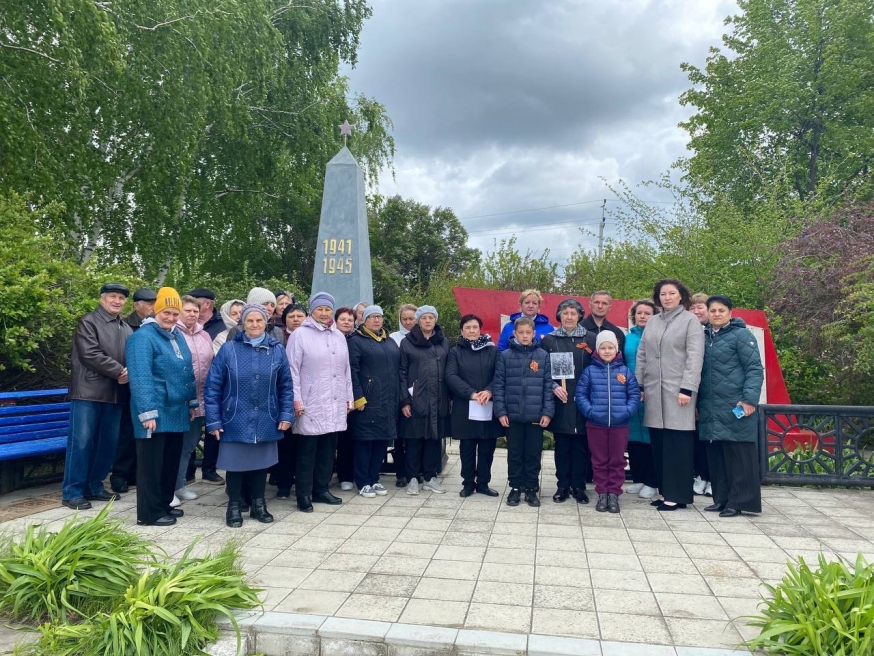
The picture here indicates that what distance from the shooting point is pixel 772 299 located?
938cm

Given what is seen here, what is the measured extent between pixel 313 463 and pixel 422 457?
3.96ft

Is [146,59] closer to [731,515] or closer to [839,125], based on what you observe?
[731,515]

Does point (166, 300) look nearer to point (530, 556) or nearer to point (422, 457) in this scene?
point (422, 457)

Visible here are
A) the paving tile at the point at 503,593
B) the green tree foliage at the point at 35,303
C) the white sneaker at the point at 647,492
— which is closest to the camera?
the paving tile at the point at 503,593

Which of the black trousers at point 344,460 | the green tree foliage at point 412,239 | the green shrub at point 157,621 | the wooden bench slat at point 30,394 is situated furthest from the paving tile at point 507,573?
the green tree foliage at point 412,239

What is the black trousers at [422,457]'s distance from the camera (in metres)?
6.07

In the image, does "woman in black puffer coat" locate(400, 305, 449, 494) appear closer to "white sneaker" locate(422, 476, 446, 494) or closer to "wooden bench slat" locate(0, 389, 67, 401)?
"white sneaker" locate(422, 476, 446, 494)

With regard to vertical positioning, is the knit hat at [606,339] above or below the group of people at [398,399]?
above

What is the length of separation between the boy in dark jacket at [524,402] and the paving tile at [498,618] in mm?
2360

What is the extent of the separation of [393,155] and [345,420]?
15534 mm

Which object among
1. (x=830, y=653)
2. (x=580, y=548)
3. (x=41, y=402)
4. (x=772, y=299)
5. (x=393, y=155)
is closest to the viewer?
(x=830, y=653)

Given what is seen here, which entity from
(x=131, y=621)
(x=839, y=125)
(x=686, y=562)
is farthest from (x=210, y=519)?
(x=839, y=125)

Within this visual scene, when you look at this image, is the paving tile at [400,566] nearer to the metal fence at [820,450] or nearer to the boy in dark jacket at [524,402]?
the boy in dark jacket at [524,402]

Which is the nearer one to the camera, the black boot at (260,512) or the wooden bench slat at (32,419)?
the black boot at (260,512)
